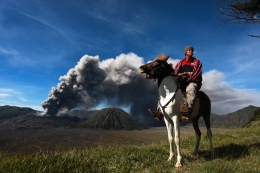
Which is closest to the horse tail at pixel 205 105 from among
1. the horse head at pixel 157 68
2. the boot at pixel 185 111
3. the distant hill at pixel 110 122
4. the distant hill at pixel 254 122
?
the boot at pixel 185 111

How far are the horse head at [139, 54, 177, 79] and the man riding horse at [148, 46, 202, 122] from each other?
0.64m

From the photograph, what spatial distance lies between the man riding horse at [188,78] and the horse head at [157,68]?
64cm

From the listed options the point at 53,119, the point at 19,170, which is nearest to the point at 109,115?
the point at 53,119

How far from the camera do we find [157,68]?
5324 mm

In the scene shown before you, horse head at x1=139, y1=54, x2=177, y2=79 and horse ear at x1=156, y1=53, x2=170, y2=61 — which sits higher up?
horse ear at x1=156, y1=53, x2=170, y2=61

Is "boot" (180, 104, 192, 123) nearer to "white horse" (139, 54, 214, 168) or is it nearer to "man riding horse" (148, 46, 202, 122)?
"man riding horse" (148, 46, 202, 122)

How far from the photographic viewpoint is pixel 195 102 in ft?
18.8

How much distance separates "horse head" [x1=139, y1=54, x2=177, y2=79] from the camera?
5.31 meters

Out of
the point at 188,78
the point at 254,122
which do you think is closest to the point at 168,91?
the point at 188,78

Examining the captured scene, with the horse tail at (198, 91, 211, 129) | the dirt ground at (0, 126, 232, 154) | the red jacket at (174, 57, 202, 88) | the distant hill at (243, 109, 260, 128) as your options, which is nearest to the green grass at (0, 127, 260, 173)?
the horse tail at (198, 91, 211, 129)

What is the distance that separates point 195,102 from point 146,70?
1774 mm

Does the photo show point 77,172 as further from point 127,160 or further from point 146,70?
point 146,70

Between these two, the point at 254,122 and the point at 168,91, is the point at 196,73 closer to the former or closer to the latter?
the point at 168,91

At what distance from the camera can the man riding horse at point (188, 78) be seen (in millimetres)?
5393
